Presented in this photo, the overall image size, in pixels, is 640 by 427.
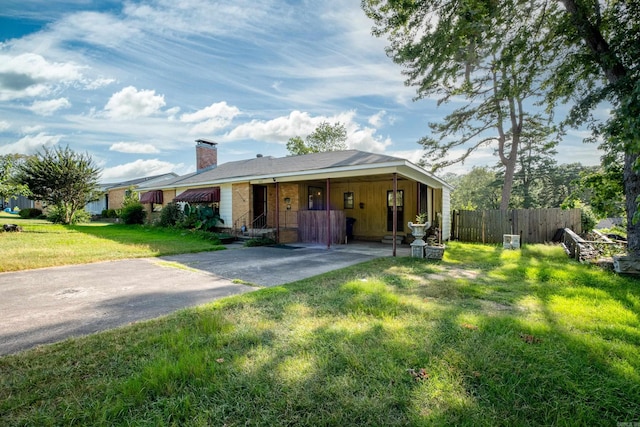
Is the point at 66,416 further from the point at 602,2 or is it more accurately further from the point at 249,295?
the point at 602,2

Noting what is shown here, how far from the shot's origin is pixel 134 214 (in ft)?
63.2

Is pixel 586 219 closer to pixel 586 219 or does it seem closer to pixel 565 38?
pixel 586 219

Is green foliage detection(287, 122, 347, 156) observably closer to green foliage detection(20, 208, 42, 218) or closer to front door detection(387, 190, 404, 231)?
front door detection(387, 190, 404, 231)

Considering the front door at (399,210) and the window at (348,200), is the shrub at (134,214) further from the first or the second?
the front door at (399,210)

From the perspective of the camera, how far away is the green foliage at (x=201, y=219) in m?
14.1

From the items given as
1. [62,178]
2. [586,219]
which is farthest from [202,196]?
[586,219]

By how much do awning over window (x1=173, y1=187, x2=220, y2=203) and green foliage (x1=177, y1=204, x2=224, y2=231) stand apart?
46cm

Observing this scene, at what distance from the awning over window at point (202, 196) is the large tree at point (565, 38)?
10007 mm

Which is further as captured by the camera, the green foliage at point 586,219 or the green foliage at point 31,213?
the green foliage at point 31,213

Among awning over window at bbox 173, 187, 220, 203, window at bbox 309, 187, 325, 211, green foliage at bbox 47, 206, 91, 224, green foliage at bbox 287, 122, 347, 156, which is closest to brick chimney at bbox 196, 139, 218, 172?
awning over window at bbox 173, 187, 220, 203

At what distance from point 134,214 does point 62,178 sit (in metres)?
4.22

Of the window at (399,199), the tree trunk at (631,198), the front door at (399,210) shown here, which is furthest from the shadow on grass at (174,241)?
the tree trunk at (631,198)

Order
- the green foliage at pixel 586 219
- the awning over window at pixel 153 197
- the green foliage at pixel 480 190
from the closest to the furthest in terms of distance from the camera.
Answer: the green foliage at pixel 586 219 → the awning over window at pixel 153 197 → the green foliage at pixel 480 190

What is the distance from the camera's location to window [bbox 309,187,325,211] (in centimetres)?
1375
